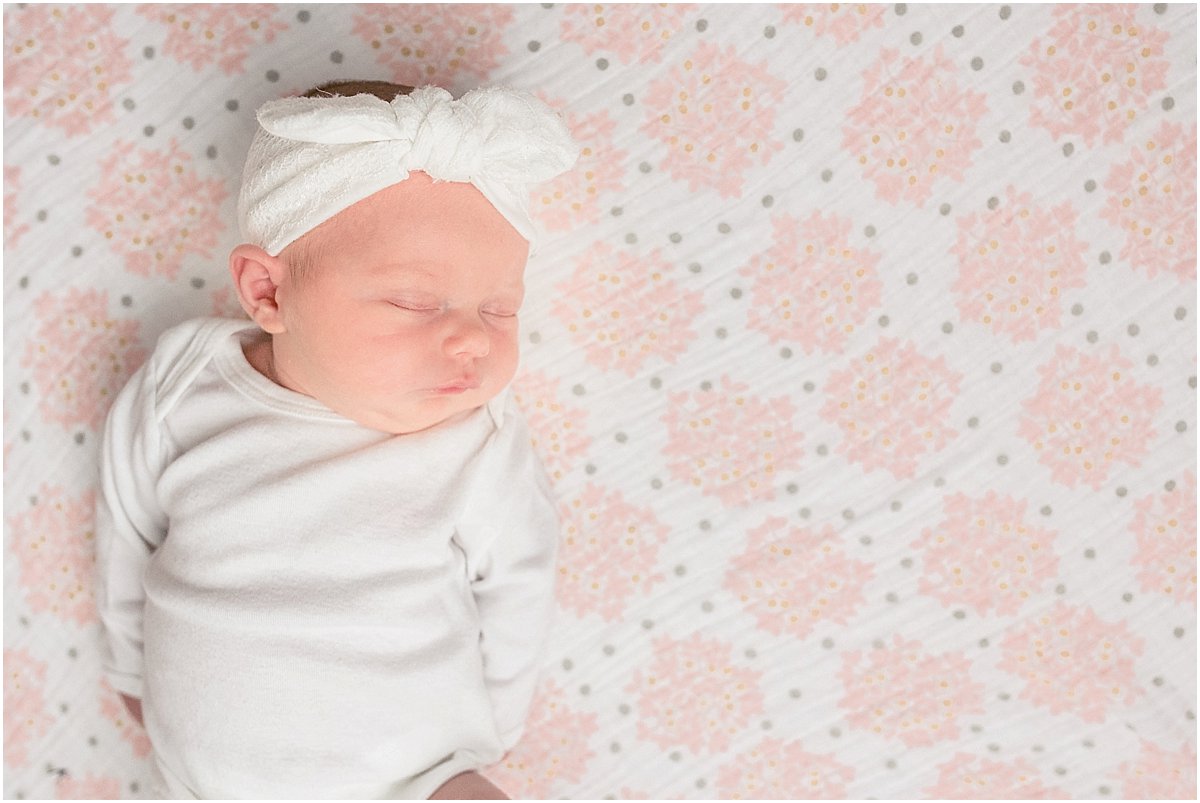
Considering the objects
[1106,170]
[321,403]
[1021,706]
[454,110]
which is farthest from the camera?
[1021,706]

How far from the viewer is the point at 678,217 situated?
1.42m

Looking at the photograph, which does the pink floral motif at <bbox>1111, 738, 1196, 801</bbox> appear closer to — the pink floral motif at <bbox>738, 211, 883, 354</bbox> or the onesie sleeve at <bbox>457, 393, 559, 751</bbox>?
the pink floral motif at <bbox>738, 211, 883, 354</bbox>

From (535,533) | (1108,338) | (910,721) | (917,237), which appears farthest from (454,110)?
(910,721)

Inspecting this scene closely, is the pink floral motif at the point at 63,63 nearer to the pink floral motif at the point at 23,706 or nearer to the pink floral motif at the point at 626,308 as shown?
the pink floral motif at the point at 626,308

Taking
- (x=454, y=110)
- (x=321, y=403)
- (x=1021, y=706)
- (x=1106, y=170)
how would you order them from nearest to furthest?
(x=454, y=110) → (x=321, y=403) → (x=1106, y=170) → (x=1021, y=706)

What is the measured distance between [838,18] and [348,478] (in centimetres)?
92

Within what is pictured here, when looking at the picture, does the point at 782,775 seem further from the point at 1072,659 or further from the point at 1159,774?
the point at 1159,774

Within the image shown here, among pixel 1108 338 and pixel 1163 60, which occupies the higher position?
pixel 1163 60

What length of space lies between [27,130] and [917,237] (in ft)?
4.19

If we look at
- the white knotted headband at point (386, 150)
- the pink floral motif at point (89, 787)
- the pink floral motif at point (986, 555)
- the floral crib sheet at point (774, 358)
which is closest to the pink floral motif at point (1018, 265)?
the floral crib sheet at point (774, 358)

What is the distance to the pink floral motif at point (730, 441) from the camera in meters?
1.46

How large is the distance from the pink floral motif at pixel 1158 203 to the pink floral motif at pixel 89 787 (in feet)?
5.60

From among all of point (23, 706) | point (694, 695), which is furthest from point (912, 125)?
point (23, 706)

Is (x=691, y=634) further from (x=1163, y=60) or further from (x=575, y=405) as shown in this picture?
(x=1163, y=60)
